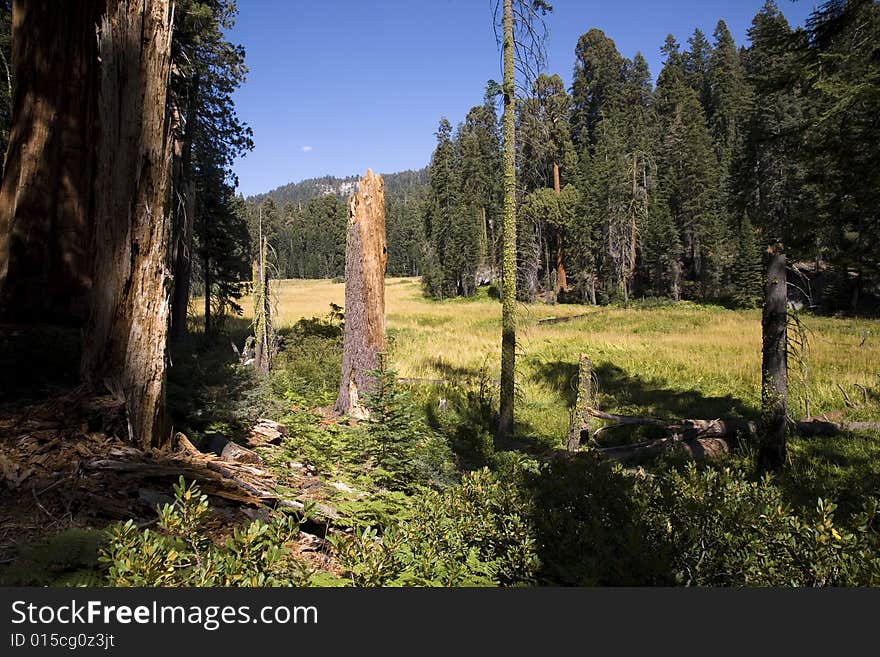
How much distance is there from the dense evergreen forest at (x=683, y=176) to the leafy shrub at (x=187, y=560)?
783 cm

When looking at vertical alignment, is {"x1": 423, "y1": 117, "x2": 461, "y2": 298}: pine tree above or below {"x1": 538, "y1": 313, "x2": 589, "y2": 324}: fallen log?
above

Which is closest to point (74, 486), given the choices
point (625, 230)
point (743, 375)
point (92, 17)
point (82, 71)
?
point (82, 71)

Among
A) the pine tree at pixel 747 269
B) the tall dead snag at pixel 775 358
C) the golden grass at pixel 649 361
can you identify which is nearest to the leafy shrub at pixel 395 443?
the tall dead snag at pixel 775 358

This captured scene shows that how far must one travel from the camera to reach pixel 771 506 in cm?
328

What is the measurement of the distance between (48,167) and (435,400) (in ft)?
29.3

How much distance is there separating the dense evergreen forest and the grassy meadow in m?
2.92

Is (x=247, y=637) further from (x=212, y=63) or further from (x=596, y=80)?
(x=596, y=80)

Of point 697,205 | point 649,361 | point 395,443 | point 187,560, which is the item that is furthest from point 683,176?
point 187,560

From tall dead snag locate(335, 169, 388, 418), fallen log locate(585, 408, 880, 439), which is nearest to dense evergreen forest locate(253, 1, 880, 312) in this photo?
fallen log locate(585, 408, 880, 439)

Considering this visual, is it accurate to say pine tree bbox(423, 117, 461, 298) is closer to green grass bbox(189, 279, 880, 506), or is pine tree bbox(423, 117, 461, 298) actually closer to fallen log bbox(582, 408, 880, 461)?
green grass bbox(189, 279, 880, 506)

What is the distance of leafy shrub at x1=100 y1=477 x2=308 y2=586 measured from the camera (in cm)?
206

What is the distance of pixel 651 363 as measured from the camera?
1661cm

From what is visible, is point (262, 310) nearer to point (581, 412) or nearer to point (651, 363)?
point (581, 412)

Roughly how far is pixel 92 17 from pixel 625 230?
149ft
